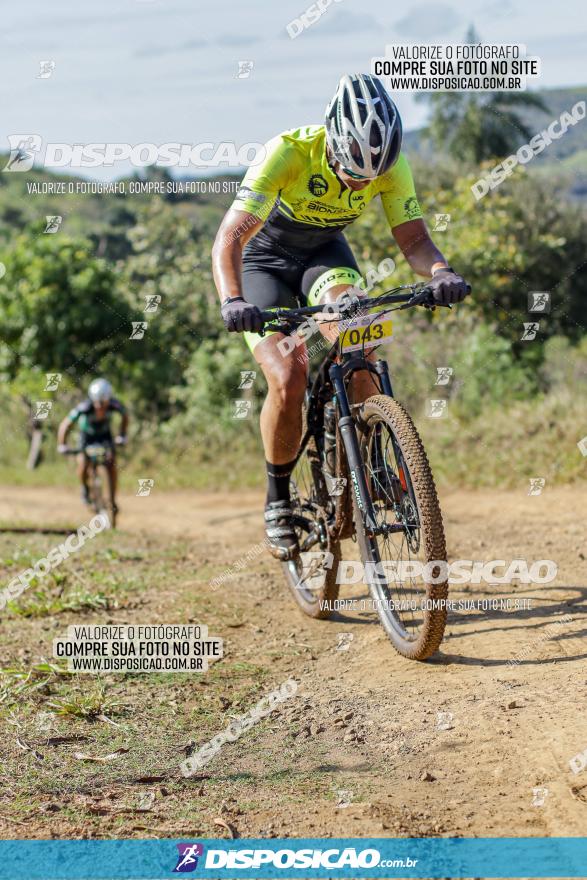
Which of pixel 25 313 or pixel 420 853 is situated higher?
pixel 25 313

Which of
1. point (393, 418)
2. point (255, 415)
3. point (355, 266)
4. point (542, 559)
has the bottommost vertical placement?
point (542, 559)

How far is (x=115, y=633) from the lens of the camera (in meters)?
5.57

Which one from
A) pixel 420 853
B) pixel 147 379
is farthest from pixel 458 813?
pixel 147 379

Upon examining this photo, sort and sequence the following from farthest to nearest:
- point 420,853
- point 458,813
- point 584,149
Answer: point 584,149, point 458,813, point 420,853

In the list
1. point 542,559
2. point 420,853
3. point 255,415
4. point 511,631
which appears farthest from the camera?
point 255,415

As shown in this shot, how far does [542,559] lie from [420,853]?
3.67 meters

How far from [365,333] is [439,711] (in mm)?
1896

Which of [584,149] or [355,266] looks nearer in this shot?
[355,266]

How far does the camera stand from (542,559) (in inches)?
250

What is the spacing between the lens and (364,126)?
453 cm

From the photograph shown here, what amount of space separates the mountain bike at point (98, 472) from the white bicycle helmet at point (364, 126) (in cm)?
761

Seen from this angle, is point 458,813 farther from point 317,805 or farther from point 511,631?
point 511,631

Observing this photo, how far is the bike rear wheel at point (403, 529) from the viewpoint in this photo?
13.9 ft

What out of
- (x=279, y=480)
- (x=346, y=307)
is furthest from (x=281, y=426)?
(x=346, y=307)
